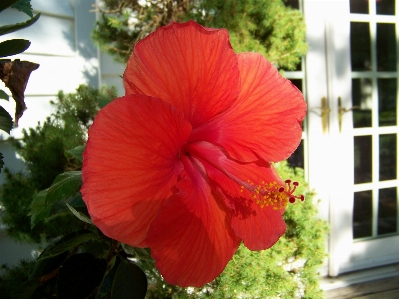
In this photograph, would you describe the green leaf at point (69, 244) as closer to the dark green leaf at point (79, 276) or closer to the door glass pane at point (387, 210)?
the dark green leaf at point (79, 276)

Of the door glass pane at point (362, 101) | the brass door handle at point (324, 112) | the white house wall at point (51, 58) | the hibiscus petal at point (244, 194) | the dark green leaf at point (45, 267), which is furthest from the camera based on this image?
the door glass pane at point (362, 101)

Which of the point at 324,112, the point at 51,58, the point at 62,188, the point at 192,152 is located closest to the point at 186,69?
the point at 192,152

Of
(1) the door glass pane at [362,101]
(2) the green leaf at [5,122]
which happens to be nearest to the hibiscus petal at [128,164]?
(2) the green leaf at [5,122]

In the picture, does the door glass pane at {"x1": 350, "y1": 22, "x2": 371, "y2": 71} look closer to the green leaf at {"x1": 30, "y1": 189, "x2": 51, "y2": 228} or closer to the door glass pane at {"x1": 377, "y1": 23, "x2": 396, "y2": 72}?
the door glass pane at {"x1": 377, "y1": 23, "x2": 396, "y2": 72}

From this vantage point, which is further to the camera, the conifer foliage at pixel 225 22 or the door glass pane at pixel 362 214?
the door glass pane at pixel 362 214

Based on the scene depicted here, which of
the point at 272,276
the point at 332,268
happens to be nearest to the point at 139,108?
the point at 272,276

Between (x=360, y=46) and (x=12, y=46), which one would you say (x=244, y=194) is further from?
(x=360, y=46)
